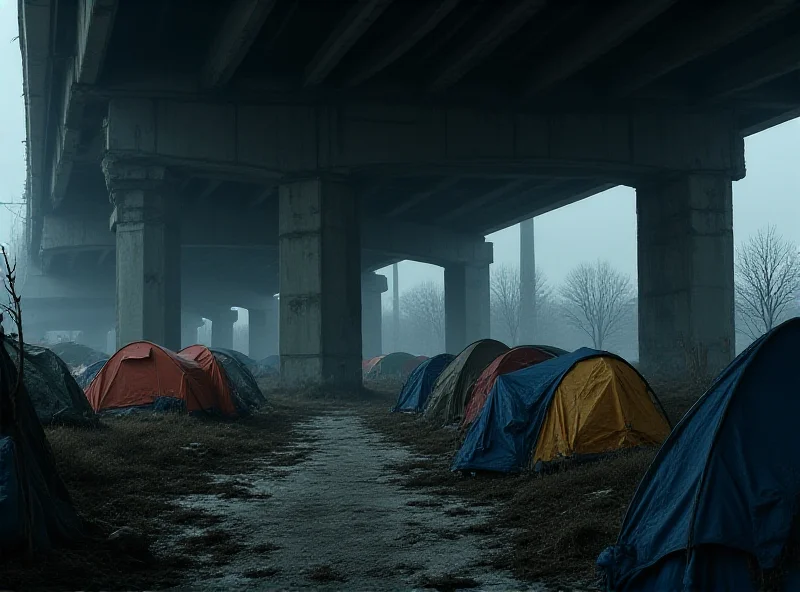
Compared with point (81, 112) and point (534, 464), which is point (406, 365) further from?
point (534, 464)

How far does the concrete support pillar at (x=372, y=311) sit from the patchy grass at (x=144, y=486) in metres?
46.1

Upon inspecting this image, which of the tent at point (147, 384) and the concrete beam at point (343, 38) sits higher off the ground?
the concrete beam at point (343, 38)

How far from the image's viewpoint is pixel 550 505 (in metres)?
10.5

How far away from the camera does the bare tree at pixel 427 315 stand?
4655 inches

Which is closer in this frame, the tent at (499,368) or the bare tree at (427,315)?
the tent at (499,368)

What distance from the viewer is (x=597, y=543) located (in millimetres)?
8367

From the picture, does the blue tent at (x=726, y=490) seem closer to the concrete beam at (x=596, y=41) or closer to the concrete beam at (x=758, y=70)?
the concrete beam at (x=596, y=41)

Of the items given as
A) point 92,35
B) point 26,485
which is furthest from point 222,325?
point 26,485

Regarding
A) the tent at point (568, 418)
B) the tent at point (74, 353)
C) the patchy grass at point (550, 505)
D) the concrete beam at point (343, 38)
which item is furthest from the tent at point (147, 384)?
the tent at point (74, 353)

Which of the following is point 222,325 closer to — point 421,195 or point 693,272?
point 421,195

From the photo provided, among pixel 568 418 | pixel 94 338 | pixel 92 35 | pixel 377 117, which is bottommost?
pixel 568 418

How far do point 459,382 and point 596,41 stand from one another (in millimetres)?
8245

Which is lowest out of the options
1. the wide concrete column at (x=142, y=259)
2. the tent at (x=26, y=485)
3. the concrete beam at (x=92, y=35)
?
the tent at (x=26, y=485)

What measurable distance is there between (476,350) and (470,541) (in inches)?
502
